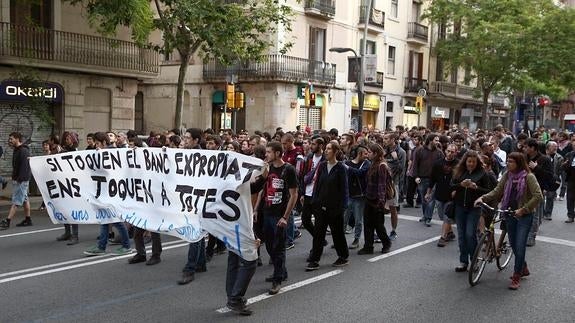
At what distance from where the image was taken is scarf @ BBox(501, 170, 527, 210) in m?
7.15

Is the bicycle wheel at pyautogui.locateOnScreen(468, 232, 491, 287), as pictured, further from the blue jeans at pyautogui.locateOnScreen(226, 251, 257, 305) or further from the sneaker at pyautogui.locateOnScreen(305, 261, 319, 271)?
the blue jeans at pyautogui.locateOnScreen(226, 251, 257, 305)

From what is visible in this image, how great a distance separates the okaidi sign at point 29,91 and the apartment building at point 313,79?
8.36 meters

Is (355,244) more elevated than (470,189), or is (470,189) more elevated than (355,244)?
(470,189)

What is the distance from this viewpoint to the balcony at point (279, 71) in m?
27.7

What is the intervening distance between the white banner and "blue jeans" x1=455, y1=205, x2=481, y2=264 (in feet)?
10.9

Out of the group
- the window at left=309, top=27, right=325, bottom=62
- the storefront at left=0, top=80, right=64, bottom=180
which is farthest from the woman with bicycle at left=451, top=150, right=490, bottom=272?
the window at left=309, top=27, right=325, bottom=62

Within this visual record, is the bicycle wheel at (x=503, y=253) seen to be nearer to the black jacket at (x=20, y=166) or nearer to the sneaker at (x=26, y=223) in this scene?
the black jacket at (x=20, y=166)

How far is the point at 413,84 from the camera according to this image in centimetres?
3744

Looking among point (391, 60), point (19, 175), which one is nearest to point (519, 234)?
point (19, 175)

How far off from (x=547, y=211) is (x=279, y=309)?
350 inches

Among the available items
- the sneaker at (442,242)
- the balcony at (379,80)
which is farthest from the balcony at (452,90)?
the sneaker at (442,242)

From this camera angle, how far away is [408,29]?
3675 centimetres

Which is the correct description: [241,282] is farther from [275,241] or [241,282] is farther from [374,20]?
[374,20]

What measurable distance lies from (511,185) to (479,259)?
3.31ft
